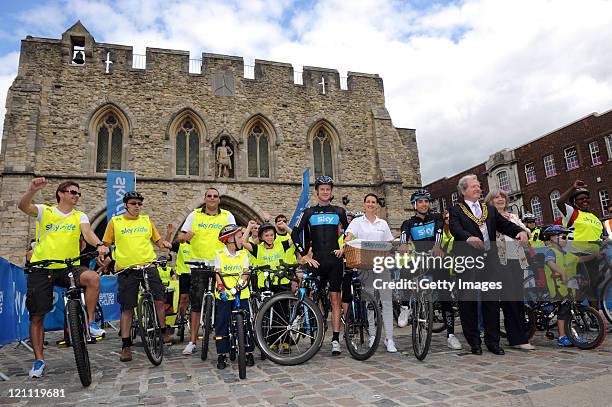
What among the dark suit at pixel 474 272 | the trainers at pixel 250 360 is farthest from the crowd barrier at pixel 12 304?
the dark suit at pixel 474 272

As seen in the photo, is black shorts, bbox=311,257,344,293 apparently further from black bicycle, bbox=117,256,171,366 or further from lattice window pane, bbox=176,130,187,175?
lattice window pane, bbox=176,130,187,175

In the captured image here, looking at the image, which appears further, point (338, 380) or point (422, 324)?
point (422, 324)

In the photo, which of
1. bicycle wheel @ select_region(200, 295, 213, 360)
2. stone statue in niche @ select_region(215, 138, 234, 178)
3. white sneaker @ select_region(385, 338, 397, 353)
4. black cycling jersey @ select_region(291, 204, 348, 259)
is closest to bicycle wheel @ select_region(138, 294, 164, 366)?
→ bicycle wheel @ select_region(200, 295, 213, 360)

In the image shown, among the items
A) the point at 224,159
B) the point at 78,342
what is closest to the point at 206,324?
the point at 78,342

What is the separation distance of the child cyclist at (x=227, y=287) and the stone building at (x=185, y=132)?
10678mm

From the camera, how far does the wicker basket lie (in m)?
4.41

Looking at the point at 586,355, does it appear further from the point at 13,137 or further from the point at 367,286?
the point at 13,137

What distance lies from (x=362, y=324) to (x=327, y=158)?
43.6 feet

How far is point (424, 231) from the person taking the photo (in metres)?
5.21

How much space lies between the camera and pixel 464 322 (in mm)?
4652

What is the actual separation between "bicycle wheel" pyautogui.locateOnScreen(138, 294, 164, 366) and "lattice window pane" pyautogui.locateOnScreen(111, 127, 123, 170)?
1197 cm

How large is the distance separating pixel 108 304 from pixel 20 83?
33.4 feet

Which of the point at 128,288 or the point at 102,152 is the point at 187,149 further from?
the point at 128,288

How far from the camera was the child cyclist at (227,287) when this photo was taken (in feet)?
14.0
